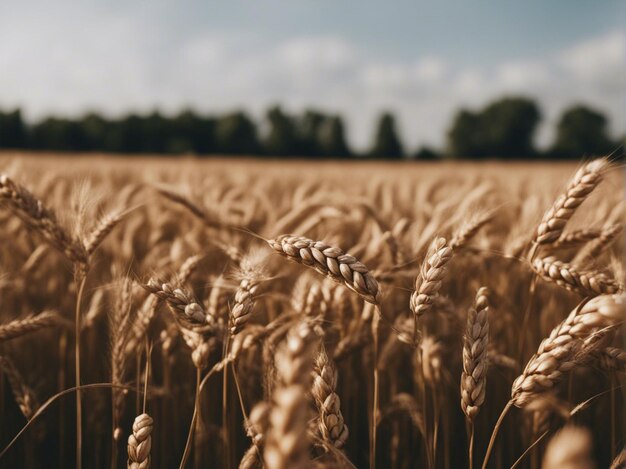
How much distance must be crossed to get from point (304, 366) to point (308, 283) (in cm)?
111

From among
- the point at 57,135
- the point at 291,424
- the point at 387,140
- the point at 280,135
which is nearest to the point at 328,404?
the point at 291,424

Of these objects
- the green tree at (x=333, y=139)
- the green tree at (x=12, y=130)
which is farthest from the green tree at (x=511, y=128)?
the green tree at (x=12, y=130)

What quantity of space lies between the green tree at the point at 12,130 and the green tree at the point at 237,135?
20.9m

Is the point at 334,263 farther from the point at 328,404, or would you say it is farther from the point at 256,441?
the point at 256,441

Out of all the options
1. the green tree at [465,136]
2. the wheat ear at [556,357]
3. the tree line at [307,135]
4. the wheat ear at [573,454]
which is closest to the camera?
the wheat ear at [573,454]

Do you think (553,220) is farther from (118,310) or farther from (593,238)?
(118,310)

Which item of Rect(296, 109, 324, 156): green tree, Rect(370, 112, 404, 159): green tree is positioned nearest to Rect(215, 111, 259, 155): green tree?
Rect(296, 109, 324, 156): green tree

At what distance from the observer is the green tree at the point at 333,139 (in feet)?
195

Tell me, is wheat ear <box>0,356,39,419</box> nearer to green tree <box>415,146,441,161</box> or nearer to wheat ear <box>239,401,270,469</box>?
wheat ear <box>239,401,270,469</box>

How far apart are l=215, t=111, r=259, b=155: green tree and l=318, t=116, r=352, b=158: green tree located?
8651mm

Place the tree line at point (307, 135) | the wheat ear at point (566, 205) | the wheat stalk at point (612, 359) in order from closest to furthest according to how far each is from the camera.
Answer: the wheat stalk at point (612, 359)
the wheat ear at point (566, 205)
the tree line at point (307, 135)

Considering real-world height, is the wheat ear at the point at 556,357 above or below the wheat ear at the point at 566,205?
below

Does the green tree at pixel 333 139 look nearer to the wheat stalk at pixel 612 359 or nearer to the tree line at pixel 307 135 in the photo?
the tree line at pixel 307 135

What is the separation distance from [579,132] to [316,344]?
69.5 m
